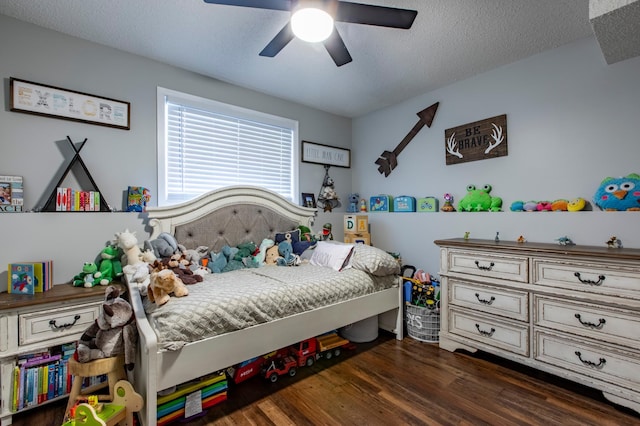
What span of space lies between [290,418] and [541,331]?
5.49 ft

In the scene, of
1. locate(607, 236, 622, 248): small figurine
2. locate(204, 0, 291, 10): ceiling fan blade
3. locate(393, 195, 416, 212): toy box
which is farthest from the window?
locate(607, 236, 622, 248): small figurine

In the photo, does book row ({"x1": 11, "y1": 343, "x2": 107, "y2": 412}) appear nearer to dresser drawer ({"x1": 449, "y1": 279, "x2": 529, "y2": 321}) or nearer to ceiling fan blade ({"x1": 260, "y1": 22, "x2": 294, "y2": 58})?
ceiling fan blade ({"x1": 260, "y1": 22, "x2": 294, "y2": 58})

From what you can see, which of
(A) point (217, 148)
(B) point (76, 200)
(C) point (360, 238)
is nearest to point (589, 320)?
(C) point (360, 238)

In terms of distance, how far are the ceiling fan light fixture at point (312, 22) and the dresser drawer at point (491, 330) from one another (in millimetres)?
2195

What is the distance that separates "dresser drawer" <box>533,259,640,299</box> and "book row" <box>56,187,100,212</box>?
3.07m

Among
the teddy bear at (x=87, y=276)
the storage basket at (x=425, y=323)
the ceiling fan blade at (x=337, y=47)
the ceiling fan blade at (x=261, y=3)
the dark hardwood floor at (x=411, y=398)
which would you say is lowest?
the dark hardwood floor at (x=411, y=398)

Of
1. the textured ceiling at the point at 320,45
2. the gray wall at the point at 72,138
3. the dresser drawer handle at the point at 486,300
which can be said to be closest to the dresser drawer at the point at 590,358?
the dresser drawer handle at the point at 486,300

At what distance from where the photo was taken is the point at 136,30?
6.54 feet

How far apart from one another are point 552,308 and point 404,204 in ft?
5.27

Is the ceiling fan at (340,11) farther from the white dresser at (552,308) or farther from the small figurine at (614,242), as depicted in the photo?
the small figurine at (614,242)

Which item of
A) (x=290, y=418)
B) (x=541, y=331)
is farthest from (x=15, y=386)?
(x=541, y=331)

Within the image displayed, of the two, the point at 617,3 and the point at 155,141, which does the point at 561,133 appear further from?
the point at 155,141

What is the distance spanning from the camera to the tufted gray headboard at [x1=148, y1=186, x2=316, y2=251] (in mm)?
2414

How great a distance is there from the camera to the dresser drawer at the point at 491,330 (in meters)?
1.98
